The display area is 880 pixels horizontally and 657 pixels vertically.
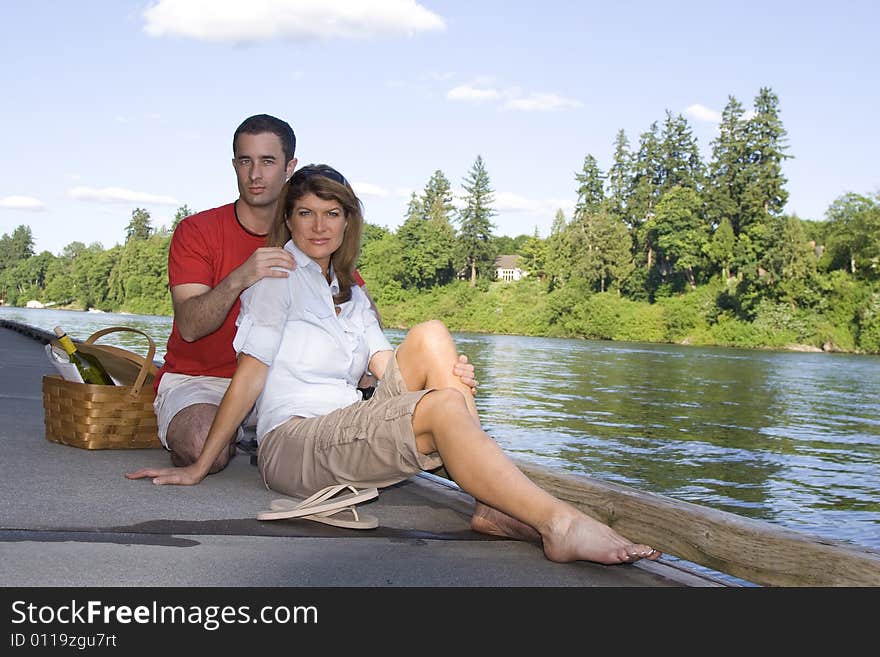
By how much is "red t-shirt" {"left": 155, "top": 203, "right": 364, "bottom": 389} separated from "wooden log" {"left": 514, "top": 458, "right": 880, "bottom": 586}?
1.56 metres

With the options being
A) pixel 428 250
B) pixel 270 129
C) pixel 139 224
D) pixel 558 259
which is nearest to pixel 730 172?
pixel 558 259

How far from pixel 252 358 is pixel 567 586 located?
4.98 feet

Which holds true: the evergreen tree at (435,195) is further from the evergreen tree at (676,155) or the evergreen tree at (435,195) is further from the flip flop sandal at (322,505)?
the flip flop sandal at (322,505)

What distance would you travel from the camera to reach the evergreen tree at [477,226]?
A: 87750mm

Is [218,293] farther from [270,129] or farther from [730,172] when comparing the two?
[730,172]

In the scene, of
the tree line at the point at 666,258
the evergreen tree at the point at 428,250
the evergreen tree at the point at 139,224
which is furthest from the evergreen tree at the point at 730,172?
the evergreen tree at the point at 139,224

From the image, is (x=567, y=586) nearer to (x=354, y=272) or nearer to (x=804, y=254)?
(x=354, y=272)

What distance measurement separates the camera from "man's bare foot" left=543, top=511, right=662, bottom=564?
3.05m

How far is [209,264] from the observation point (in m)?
4.60

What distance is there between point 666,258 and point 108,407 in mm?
74031

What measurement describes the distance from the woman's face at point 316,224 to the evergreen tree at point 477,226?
8117 cm

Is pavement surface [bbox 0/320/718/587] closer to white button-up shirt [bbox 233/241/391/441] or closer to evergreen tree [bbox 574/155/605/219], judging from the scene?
white button-up shirt [bbox 233/241/391/441]

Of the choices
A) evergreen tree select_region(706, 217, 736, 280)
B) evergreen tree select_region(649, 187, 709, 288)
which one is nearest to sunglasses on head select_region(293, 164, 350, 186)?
evergreen tree select_region(706, 217, 736, 280)
